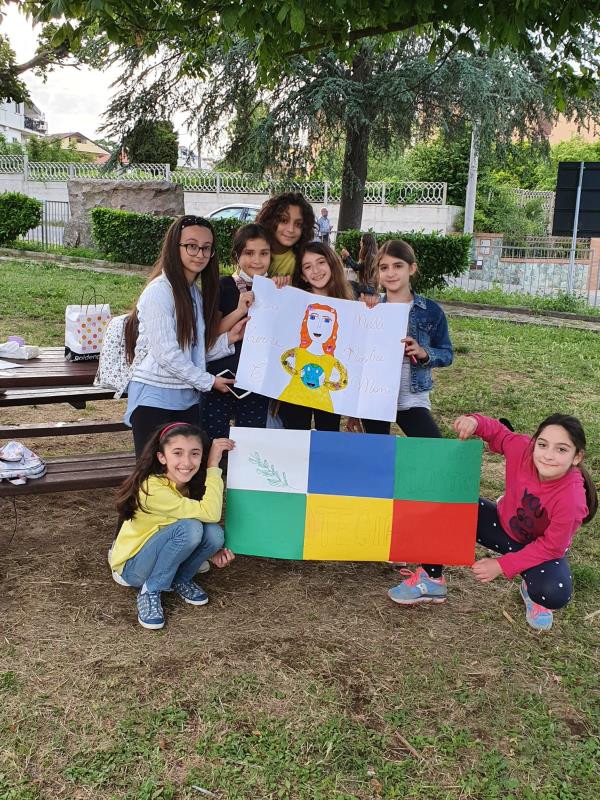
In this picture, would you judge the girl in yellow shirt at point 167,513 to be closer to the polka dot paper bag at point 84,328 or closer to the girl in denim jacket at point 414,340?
the girl in denim jacket at point 414,340

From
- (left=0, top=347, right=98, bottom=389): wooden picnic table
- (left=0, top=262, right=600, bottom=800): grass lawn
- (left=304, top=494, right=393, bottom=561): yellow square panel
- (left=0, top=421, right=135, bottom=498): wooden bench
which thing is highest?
(left=0, top=347, right=98, bottom=389): wooden picnic table

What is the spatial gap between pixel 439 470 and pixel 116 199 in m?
17.7

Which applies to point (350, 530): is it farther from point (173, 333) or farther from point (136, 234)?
point (136, 234)

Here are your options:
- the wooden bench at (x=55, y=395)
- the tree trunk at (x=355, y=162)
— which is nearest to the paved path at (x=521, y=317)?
the tree trunk at (x=355, y=162)

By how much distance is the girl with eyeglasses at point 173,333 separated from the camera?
3461 millimetres

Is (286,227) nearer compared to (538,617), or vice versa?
(538,617)

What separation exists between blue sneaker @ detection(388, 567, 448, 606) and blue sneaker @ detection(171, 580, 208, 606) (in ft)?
2.84

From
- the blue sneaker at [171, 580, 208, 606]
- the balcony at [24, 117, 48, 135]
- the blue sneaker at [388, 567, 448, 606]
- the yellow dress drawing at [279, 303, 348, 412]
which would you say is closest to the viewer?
the blue sneaker at [171, 580, 208, 606]

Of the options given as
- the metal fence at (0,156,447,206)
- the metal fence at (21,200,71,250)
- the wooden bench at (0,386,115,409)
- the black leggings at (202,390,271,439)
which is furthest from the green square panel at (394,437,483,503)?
the metal fence at (21,200,71,250)

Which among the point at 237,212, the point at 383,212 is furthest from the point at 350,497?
the point at 383,212

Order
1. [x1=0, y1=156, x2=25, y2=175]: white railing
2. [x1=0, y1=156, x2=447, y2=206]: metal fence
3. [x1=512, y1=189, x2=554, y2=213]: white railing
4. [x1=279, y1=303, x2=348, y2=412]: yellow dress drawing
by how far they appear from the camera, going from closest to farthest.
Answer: [x1=279, y1=303, x2=348, y2=412]: yellow dress drawing < [x1=0, y1=156, x2=447, y2=206]: metal fence < [x1=0, y1=156, x2=25, y2=175]: white railing < [x1=512, y1=189, x2=554, y2=213]: white railing

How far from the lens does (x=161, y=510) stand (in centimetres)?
335

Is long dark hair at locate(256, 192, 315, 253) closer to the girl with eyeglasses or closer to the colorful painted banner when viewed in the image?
the girl with eyeglasses

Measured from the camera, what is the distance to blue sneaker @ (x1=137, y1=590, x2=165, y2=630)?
3285 mm
